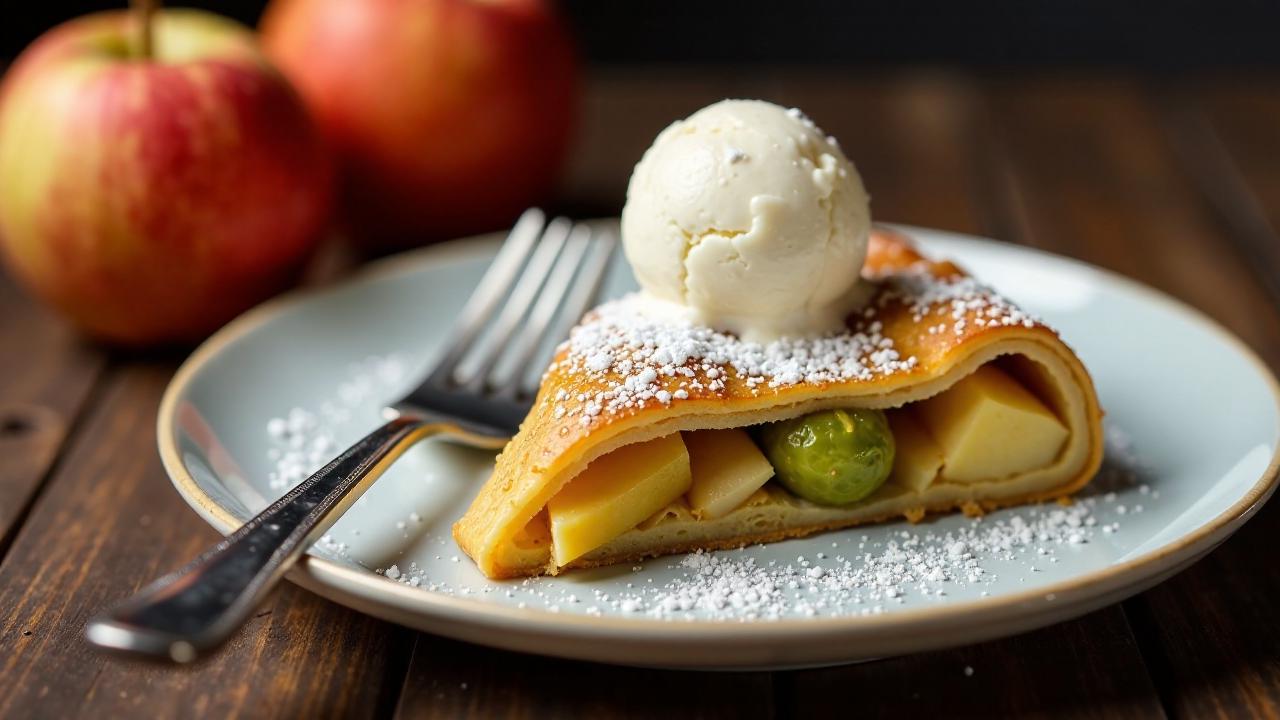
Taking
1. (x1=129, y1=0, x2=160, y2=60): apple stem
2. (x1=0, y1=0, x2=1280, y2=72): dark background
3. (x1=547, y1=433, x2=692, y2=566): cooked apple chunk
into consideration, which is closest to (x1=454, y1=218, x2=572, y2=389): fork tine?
(x1=547, y1=433, x2=692, y2=566): cooked apple chunk

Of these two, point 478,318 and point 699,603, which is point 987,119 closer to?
point 478,318

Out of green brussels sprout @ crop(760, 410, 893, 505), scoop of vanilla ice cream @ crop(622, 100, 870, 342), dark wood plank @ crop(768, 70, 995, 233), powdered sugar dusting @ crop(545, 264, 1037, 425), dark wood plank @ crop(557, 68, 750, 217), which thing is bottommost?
dark wood plank @ crop(557, 68, 750, 217)

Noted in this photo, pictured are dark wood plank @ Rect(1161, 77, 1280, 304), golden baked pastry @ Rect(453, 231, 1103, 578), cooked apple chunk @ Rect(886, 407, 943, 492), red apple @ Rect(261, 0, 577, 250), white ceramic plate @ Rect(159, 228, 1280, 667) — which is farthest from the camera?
dark wood plank @ Rect(1161, 77, 1280, 304)

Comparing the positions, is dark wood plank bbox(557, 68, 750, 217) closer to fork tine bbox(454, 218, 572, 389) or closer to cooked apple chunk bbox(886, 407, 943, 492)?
fork tine bbox(454, 218, 572, 389)

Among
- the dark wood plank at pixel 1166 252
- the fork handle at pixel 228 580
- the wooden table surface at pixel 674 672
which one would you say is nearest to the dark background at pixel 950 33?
the dark wood plank at pixel 1166 252

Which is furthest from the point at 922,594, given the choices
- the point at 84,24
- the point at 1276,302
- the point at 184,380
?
the point at 84,24

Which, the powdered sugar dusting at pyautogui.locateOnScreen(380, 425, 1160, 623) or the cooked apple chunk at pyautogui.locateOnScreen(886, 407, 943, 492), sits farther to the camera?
the cooked apple chunk at pyautogui.locateOnScreen(886, 407, 943, 492)
